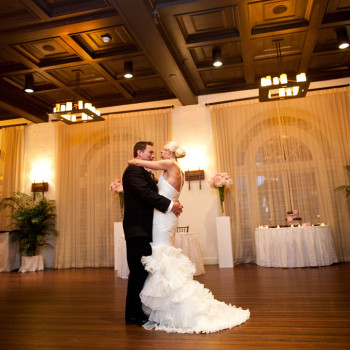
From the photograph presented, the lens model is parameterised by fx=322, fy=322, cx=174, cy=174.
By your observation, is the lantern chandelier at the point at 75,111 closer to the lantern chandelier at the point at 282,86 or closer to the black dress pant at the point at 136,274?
the lantern chandelier at the point at 282,86

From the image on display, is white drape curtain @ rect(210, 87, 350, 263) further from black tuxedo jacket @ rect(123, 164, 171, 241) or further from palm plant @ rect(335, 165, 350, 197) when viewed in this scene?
black tuxedo jacket @ rect(123, 164, 171, 241)

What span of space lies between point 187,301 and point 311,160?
19.8ft

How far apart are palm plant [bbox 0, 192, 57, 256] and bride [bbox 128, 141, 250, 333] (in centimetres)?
596

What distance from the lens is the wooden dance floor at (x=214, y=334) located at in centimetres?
251

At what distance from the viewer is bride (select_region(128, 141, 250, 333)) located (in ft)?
9.39

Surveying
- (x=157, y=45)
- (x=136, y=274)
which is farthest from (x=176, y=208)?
(x=157, y=45)

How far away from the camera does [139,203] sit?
3258 millimetres

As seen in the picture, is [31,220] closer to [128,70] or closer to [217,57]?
[128,70]

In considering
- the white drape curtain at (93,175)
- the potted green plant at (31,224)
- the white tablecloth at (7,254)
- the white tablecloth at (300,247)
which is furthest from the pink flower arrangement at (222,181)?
the white tablecloth at (7,254)

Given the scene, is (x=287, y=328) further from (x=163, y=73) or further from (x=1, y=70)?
(x=1, y=70)

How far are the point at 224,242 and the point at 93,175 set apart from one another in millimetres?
4055

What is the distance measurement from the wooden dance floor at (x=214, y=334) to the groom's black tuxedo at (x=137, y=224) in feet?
0.78

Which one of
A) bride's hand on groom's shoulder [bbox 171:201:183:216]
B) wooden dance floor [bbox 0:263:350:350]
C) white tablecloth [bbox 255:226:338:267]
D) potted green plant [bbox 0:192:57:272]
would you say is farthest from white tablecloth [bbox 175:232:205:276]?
potted green plant [bbox 0:192:57:272]

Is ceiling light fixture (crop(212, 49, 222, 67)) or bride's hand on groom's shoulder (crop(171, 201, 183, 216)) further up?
ceiling light fixture (crop(212, 49, 222, 67))
